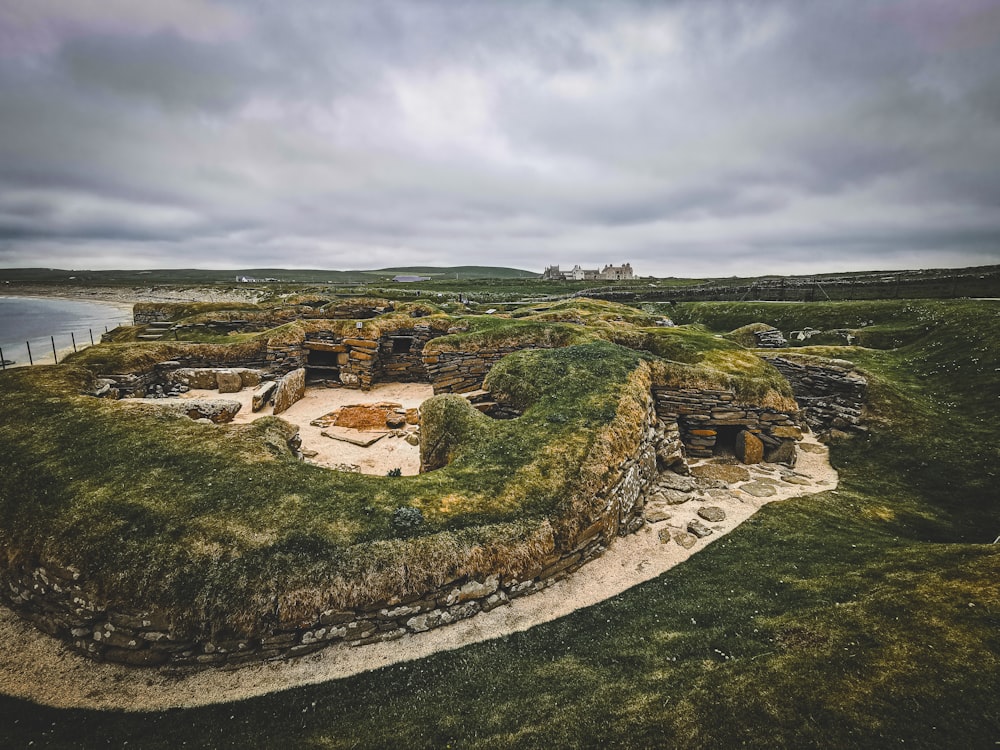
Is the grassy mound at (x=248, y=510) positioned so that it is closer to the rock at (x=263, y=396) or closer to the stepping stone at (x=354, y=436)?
the stepping stone at (x=354, y=436)

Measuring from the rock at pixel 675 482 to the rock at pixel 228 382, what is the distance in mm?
16582

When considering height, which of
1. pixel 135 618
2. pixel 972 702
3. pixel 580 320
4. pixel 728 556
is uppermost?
pixel 580 320

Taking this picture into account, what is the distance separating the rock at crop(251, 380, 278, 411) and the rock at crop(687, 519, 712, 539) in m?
14.7

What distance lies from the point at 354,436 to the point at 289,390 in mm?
5101

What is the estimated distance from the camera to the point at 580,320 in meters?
26.8

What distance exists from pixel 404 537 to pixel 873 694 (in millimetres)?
5806

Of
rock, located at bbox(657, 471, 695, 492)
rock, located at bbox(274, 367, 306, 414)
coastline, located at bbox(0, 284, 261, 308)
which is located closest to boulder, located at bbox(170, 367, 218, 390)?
rock, located at bbox(274, 367, 306, 414)

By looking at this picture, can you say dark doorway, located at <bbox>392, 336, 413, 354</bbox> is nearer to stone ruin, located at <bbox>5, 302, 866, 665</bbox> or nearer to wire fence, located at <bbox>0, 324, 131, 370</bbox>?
stone ruin, located at <bbox>5, 302, 866, 665</bbox>

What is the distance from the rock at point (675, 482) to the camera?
1113 cm

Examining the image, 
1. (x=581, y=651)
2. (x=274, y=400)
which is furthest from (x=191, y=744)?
(x=274, y=400)

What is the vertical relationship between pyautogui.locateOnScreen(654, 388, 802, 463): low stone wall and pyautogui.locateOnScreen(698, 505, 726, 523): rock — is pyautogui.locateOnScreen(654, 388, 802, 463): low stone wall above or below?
above

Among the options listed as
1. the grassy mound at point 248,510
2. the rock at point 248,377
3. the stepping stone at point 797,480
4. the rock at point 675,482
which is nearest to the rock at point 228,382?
the rock at point 248,377

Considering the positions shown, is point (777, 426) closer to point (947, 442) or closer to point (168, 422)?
point (947, 442)

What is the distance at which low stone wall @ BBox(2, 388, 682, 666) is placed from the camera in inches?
212
